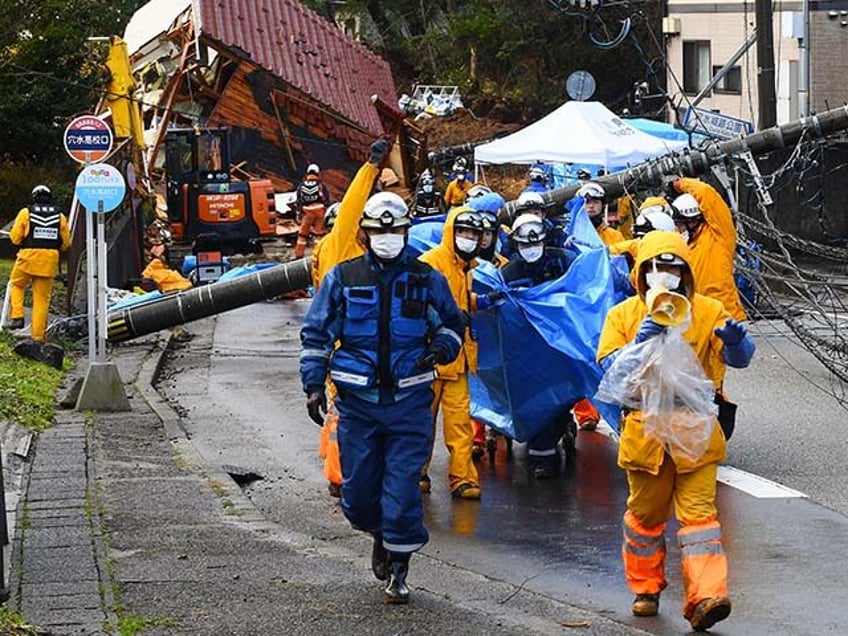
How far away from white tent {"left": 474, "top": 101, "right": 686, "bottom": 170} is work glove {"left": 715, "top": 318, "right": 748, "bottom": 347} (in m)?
19.9

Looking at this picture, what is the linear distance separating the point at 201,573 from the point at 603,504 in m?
3.23

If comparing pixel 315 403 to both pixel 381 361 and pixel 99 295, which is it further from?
pixel 99 295

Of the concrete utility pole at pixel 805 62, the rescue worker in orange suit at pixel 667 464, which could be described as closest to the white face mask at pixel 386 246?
the rescue worker in orange suit at pixel 667 464

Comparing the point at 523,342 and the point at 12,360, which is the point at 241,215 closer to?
the point at 12,360

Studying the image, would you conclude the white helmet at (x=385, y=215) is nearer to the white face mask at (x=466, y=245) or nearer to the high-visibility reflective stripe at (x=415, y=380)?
the high-visibility reflective stripe at (x=415, y=380)

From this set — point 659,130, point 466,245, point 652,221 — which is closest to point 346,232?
point 466,245

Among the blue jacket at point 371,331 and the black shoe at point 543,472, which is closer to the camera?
the blue jacket at point 371,331

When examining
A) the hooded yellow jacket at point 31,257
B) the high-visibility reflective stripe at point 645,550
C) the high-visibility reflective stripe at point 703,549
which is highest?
the hooded yellow jacket at point 31,257

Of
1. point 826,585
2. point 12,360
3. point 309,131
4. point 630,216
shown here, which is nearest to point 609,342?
point 826,585

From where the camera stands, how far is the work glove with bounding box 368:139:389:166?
9664 mm

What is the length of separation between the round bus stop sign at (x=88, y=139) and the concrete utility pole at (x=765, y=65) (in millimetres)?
11851

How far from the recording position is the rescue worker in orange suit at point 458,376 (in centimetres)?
1106

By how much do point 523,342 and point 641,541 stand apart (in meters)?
4.21

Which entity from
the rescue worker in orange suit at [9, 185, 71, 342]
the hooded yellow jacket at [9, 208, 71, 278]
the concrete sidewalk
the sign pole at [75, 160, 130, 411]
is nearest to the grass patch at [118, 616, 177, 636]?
the concrete sidewalk
